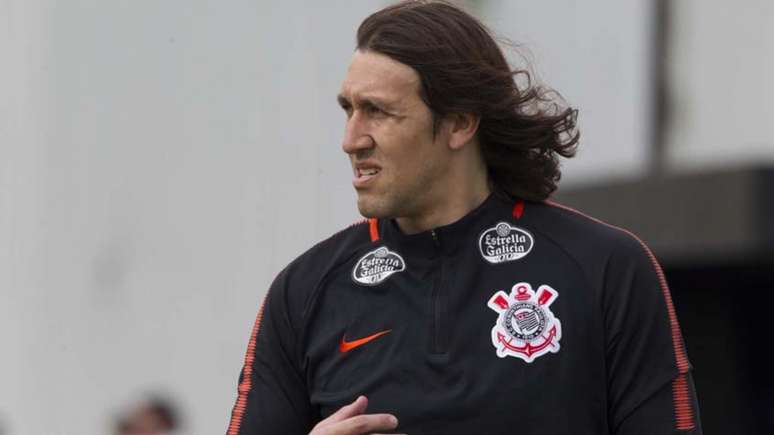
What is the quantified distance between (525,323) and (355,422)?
40 centimetres

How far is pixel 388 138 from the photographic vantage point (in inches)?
136

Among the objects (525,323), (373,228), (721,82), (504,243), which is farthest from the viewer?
(721,82)

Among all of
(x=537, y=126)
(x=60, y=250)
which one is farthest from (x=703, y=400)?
(x=537, y=126)

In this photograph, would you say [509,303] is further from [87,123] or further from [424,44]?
[87,123]

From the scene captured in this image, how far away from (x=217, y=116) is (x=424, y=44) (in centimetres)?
529

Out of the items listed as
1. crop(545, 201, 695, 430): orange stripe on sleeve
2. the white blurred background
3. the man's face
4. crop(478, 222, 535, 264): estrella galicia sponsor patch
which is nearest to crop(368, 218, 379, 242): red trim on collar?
the man's face

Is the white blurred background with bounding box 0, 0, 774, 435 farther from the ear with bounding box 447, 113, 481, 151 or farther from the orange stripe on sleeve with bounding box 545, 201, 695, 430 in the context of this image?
the orange stripe on sleeve with bounding box 545, 201, 695, 430

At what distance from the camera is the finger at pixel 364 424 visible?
3.25 m

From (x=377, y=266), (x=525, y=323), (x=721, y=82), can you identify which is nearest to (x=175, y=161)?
(x=721, y=82)

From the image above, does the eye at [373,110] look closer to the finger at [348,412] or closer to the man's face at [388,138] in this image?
the man's face at [388,138]

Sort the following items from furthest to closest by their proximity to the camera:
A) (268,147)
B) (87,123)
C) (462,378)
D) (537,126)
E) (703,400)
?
1. (703,400)
2. (87,123)
3. (268,147)
4. (537,126)
5. (462,378)

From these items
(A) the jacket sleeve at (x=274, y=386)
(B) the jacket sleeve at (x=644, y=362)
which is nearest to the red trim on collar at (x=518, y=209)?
(B) the jacket sleeve at (x=644, y=362)

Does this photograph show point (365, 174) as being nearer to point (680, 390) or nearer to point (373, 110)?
point (373, 110)

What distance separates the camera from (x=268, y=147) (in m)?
8.30
